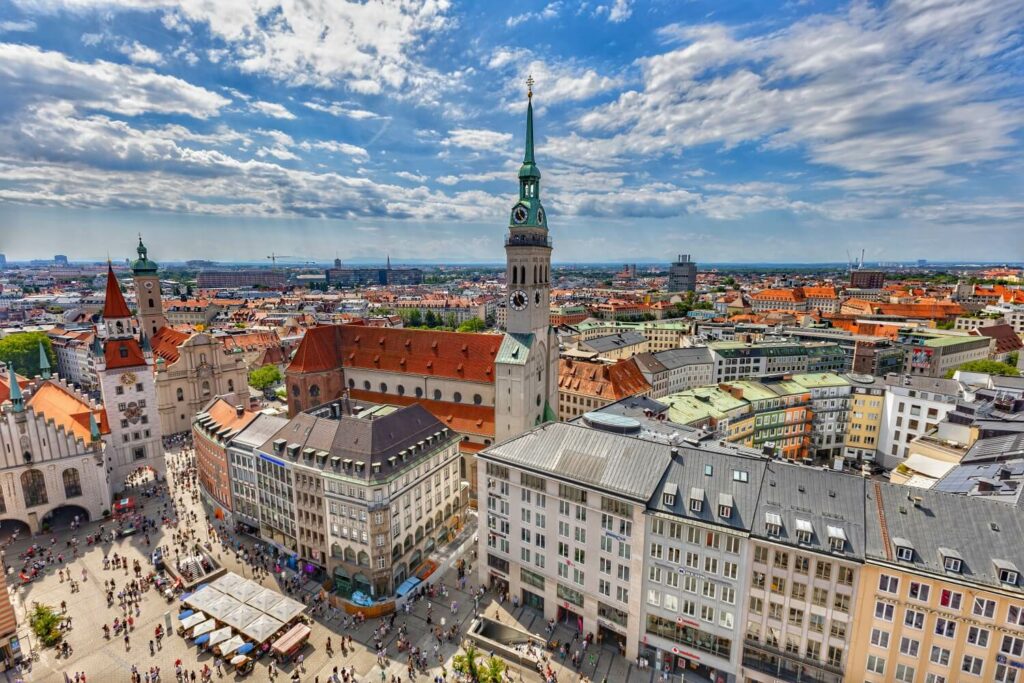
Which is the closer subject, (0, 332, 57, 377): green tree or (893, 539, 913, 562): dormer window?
(893, 539, 913, 562): dormer window

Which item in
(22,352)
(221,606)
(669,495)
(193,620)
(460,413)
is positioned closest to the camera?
(669,495)

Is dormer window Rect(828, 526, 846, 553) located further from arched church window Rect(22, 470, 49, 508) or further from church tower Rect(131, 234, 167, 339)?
church tower Rect(131, 234, 167, 339)

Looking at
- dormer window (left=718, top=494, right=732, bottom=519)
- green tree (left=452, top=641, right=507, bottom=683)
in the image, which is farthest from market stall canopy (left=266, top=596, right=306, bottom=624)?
dormer window (left=718, top=494, right=732, bottom=519)

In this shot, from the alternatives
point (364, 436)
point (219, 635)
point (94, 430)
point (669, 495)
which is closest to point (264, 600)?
point (219, 635)

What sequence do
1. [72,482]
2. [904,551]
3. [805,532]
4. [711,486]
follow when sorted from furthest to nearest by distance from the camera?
[72,482], [711,486], [805,532], [904,551]

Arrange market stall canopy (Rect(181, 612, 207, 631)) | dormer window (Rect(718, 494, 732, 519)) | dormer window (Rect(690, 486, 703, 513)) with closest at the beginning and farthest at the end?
dormer window (Rect(718, 494, 732, 519))
dormer window (Rect(690, 486, 703, 513))
market stall canopy (Rect(181, 612, 207, 631))

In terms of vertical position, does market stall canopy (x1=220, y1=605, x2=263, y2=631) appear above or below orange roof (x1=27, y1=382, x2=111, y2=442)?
below

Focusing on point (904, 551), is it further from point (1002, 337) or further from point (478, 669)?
point (1002, 337)
